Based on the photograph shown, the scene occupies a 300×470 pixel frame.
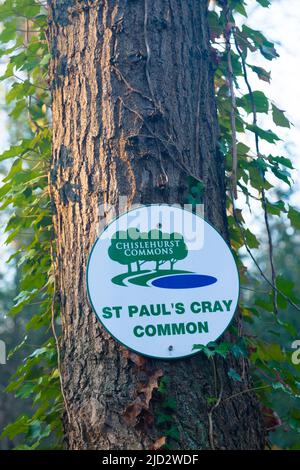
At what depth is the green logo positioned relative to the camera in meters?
2.09

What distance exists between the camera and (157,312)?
207 cm

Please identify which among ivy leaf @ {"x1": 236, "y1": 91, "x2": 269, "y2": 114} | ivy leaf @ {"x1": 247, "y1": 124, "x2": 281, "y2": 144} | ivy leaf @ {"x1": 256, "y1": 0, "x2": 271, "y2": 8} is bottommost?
ivy leaf @ {"x1": 247, "y1": 124, "x2": 281, "y2": 144}

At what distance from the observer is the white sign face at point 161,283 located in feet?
6.70

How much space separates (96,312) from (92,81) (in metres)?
0.80

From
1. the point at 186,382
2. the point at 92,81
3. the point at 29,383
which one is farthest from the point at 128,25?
the point at 29,383

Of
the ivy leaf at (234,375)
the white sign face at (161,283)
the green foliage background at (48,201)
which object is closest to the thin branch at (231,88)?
the green foliage background at (48,201)

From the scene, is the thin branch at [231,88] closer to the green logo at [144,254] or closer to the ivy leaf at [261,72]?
the ivy leaf at [261,72]

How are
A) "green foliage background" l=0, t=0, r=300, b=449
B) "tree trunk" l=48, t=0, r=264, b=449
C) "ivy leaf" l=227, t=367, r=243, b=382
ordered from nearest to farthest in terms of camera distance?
"tree trunk" l=48, t=0, r=264, b=449 → "ivy leaf" l=227, t=367, r=243, b=382 → "green foliage background" l=0, t=0, r=300, b=449

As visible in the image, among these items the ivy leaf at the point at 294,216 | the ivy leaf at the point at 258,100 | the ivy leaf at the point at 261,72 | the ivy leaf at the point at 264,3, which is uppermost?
the ivy leaf at the point at 264,3

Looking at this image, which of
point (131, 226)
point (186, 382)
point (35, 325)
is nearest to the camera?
point (186, 382)

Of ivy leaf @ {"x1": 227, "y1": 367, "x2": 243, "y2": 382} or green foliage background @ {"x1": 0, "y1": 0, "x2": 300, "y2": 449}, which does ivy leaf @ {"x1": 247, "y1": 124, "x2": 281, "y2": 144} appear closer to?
green foliage background @ {"x1": 0, "y1": 0, "x2": 300, "y2": 449}

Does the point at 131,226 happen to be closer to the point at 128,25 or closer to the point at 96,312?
the point at 96,312

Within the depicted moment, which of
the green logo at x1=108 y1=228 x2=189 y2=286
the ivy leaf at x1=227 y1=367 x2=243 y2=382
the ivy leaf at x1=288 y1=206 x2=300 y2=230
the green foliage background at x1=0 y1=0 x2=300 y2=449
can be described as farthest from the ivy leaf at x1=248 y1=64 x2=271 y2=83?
the ivy leaf at x1=227 y1=367 x2=243 y2=382

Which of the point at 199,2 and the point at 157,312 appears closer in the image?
the point at 157,312
